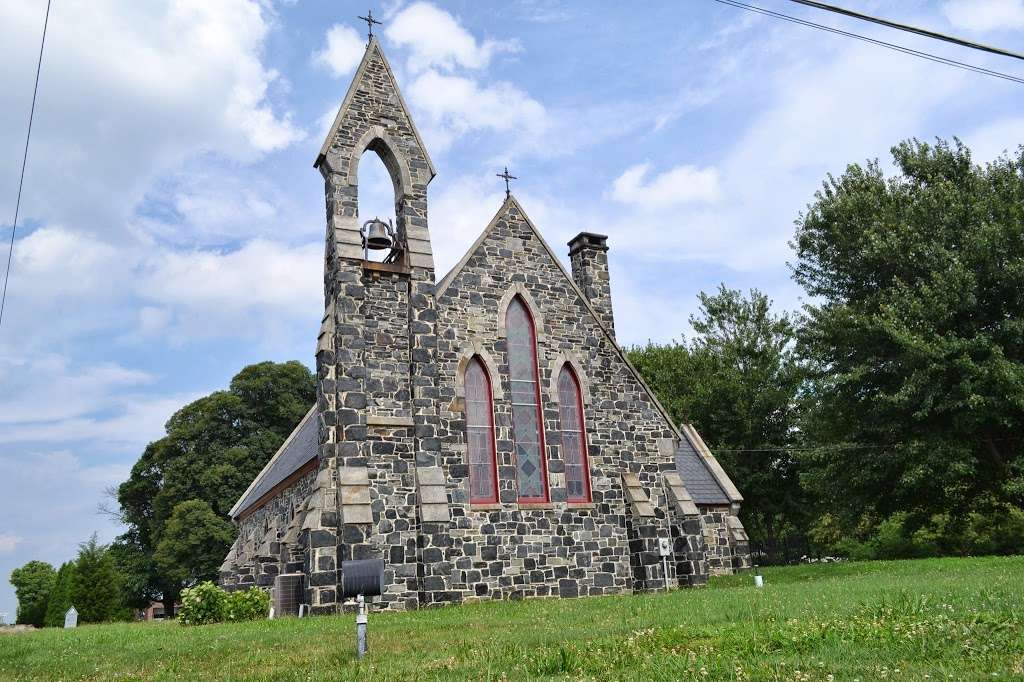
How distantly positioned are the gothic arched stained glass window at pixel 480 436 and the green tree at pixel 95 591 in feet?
58.6

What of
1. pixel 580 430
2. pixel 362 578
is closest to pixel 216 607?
pixel 362 578

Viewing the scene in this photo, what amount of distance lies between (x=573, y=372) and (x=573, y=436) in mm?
1670

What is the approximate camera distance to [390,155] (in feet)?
64.8

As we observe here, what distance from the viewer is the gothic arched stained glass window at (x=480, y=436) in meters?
18.3

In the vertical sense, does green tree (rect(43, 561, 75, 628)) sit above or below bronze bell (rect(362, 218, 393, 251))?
below

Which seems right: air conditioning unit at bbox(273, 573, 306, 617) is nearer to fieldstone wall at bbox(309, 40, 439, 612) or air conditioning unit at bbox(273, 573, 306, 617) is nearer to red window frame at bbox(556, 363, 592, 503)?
fieldstone wall at bbox(309, 40, 439, 612)

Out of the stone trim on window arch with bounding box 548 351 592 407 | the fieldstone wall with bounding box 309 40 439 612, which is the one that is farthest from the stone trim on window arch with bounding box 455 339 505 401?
the stone trim on window arch with bounding box 548 351 592 407

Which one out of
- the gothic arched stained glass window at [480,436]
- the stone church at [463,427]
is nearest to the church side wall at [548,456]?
the stone church at [463,427]

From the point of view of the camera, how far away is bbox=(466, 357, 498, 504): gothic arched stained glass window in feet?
60.1

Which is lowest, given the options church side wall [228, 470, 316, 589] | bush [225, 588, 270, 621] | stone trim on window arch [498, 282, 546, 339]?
bush [225, 588, 270, 621]

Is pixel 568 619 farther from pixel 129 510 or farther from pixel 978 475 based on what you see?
pixel 129 510

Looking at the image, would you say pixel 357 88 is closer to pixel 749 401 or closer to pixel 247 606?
pixel 247 606

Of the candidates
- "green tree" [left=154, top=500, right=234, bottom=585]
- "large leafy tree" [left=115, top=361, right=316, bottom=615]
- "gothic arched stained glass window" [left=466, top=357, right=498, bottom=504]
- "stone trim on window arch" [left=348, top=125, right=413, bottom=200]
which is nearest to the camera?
"gothic arched stained glass window" [left=466, top=357, right=498, bottom=504]

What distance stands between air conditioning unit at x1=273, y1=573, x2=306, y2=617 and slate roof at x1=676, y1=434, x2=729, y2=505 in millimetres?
15110
